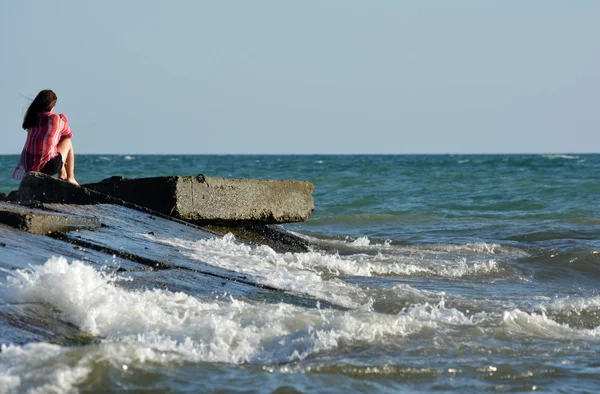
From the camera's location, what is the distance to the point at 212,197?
761cm

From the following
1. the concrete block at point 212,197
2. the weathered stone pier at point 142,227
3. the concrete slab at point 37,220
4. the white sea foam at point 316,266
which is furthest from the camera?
the concrete block at point 212,197

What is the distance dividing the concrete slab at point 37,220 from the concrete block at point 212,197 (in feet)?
5.30

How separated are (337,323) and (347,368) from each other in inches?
22.8

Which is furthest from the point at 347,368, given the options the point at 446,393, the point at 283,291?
the point at 283,291

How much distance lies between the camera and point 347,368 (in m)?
3.66

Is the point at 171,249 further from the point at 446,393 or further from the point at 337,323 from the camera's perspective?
the point at 446,393
